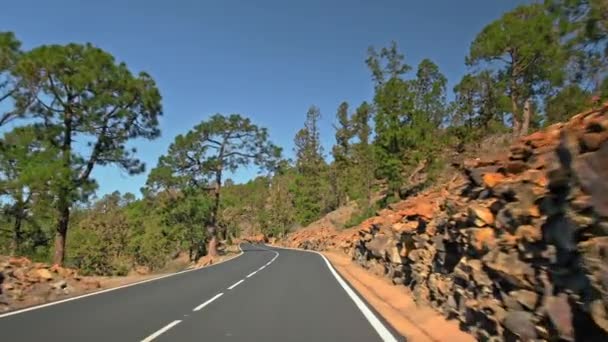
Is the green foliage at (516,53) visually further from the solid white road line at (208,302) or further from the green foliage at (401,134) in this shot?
the solid white road line at (208,302)

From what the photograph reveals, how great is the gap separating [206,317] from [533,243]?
6.81 meters

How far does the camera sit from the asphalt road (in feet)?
29.9

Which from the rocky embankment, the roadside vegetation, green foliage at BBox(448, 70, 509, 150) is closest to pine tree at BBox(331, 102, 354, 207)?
the roadside vegetation

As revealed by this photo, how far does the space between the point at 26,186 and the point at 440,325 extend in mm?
19587

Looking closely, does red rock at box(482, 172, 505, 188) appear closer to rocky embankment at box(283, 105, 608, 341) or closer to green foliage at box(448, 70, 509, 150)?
rocky embankment at box(283, 105, 608, 341)

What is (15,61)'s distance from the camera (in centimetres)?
2370

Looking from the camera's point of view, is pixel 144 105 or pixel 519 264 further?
pixel 144 105

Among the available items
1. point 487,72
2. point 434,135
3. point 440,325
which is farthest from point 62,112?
point 434,135

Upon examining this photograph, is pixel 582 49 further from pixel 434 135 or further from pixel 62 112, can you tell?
pixel 434 135

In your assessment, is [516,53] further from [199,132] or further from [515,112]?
[199,132]

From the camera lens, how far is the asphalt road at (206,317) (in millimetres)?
9102

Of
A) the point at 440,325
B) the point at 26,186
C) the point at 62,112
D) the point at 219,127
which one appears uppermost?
the point at 219,127

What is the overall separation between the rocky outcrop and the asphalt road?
1.97m

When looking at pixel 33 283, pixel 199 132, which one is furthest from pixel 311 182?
pixel 33 283
